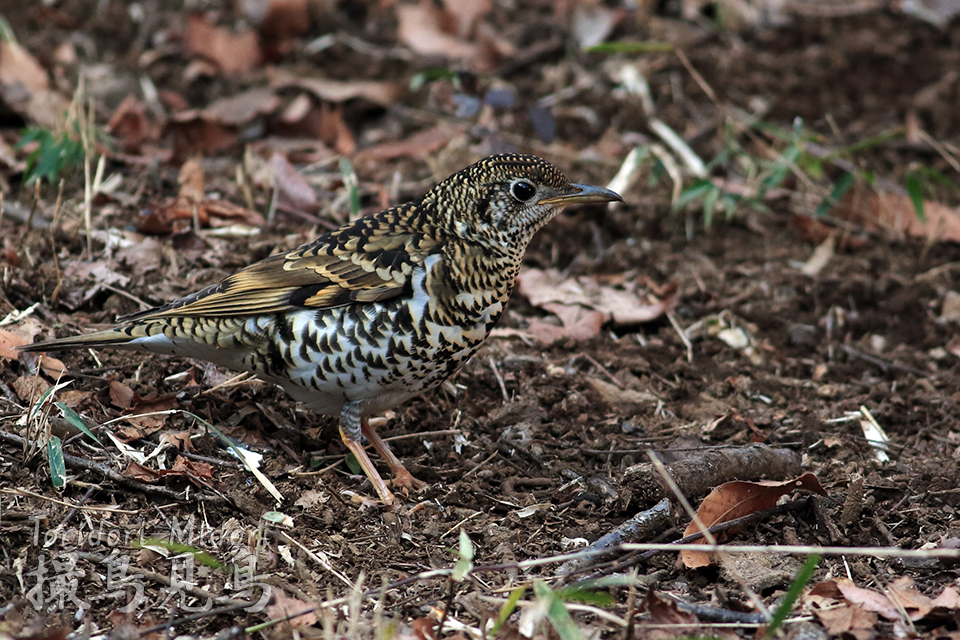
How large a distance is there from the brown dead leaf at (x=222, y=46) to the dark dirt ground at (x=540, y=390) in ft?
0.96

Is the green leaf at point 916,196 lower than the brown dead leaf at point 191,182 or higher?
lower

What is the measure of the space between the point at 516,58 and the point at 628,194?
6.81 feet

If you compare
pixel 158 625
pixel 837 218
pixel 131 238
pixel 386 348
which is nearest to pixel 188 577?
pixel 158 625

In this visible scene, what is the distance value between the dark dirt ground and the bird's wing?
1.63 feet

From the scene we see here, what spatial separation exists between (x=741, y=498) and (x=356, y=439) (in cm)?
163

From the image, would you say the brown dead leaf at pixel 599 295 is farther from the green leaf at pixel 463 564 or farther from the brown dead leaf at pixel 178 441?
the green leaf at pixel 463 564

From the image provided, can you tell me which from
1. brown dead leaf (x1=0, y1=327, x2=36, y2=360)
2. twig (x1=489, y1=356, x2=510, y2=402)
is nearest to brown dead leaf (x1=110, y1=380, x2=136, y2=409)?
brown dead leaf (x1=0, y1=327, x2=36, y2=360)

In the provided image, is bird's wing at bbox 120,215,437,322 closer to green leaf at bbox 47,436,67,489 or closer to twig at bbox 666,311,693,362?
green leaf at bbox 47,436,67,489

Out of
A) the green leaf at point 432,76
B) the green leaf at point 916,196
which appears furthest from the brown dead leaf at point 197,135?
the green leaf at point 916,196

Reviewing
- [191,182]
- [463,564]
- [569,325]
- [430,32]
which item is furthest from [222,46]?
[463,564]

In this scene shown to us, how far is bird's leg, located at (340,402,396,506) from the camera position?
4.30m

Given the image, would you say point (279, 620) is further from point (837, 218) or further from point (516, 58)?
point (516, 58)

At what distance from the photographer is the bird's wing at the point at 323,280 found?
4258 mm

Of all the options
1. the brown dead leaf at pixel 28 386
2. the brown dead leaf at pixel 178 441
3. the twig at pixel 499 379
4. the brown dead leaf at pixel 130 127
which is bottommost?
the twig at pixel 499 379
